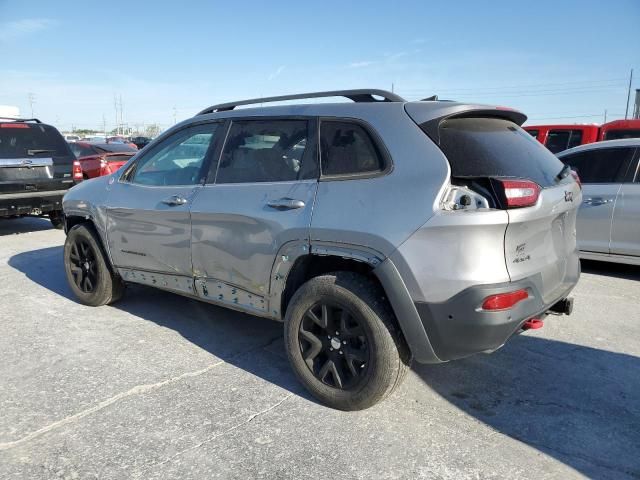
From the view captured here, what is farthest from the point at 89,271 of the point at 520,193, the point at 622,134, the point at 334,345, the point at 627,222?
the point at 622,134

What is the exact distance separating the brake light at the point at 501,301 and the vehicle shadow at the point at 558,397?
29.6 inches

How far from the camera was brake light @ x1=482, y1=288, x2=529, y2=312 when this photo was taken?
8.34 ft

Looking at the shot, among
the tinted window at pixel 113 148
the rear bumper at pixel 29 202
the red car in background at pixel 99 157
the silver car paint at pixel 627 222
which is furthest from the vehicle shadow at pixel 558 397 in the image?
the tinted window at pixel 113 148

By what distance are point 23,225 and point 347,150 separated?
8.85 m

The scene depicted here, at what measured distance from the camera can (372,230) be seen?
2738mm

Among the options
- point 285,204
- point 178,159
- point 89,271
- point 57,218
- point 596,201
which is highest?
point 178,159

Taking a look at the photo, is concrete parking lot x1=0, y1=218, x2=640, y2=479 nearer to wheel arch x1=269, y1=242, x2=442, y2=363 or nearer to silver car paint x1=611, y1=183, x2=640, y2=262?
wheel arch x1=269, y1=242, x2=442, y2=363

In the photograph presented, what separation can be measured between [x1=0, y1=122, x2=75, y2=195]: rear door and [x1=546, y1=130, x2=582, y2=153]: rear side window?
9.97 metres

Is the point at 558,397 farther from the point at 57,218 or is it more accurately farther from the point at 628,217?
the point at 57,218

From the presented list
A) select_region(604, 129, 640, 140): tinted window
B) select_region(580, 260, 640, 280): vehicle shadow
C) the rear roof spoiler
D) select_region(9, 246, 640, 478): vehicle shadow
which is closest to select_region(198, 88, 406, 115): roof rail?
the rear roof spoiler

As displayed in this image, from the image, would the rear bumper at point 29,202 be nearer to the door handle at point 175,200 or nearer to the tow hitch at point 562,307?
the door handle at point 175,200

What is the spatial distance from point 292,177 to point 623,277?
4.67 metres

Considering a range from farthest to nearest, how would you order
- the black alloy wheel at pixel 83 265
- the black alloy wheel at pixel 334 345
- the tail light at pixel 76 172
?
the tail light at pixel 76 172 → the black alloy wheel at pixel 83 265 → the black alloy wheel at pixel 334 345

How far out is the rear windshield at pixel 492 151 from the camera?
106 inches
